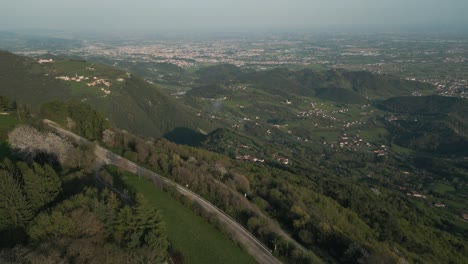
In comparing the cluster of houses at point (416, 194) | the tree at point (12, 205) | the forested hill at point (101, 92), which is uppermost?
the tree at point (12, 205)

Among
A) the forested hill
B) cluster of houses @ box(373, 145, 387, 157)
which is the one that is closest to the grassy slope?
the forested hill

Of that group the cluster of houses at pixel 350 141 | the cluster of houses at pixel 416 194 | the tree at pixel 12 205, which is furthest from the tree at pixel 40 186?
the cluster of houses at pixel 350 141

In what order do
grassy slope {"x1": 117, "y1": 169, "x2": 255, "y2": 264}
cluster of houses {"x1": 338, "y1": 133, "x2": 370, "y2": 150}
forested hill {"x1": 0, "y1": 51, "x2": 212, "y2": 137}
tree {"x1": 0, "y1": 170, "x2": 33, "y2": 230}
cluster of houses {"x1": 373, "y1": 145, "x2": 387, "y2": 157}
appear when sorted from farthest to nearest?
cluster of houses {"x1": 338, "y1": 133, "x2": 370, "y2": 150}
cluster of houses {"x1": 373, "y1": 145, "x2": 387, "y2": 157}
forested hill {"x1": 0, "y1": 51, "x2": 212, "y2": 137}
grassy slope {"x1": 117, "y1": 169, "x2": 255, "y2": 264}
tree {"x1": 0, "y1": 170, "x2": 33, "y2": 230}

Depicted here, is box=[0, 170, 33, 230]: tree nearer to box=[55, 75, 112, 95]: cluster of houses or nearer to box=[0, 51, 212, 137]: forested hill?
box=[0, 51, 212, 137]: forested hill

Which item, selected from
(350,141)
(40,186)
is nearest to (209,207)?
(40,186)

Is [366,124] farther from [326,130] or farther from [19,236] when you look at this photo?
[19,236]

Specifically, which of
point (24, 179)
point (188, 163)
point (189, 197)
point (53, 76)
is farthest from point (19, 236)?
point (53, 76)

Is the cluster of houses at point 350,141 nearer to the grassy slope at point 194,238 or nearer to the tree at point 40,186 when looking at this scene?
the grassy slope at point 194,238

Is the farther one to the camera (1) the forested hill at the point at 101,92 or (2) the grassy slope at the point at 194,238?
(1) the forested hill at the point at 101,92
